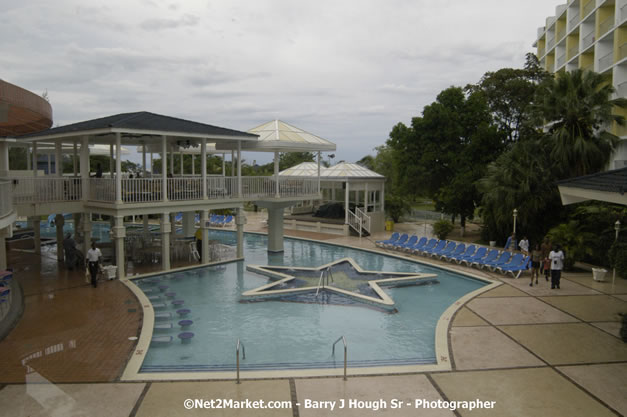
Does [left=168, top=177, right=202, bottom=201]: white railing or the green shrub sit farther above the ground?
[left=168, top=177, right=202, bottom=201]: white railing

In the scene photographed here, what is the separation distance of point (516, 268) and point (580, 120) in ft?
26.2

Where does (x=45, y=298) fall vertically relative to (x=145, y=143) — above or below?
below

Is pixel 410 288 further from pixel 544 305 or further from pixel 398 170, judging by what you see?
pixel 398 170

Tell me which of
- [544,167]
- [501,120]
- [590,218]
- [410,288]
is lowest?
[410,288]

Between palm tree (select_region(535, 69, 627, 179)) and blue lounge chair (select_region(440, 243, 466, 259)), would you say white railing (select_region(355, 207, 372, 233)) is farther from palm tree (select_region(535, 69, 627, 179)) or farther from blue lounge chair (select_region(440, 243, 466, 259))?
palm tree (select_region(535, 69, 627, 179))

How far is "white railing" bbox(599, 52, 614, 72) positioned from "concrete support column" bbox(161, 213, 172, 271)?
28.6m

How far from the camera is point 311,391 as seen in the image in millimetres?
8055

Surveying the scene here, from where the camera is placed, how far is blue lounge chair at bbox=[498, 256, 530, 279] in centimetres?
1741

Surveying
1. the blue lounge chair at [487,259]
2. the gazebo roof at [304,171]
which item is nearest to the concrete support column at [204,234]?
the blue lounge chair at [487,259]

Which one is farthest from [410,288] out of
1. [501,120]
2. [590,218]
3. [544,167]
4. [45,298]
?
[501,120]

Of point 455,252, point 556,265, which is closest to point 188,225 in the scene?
point 455,252

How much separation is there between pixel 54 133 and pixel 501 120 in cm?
2531

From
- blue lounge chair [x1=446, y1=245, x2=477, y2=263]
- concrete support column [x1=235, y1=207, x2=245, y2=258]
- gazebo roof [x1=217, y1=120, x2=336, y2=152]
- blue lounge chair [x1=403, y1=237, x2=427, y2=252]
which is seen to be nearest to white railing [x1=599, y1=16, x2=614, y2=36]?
blue lounge chair [x1=403, y1=237, x2=427, y2=252]

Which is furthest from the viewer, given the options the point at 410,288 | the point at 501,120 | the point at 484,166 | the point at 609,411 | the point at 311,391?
the point at 501,120
